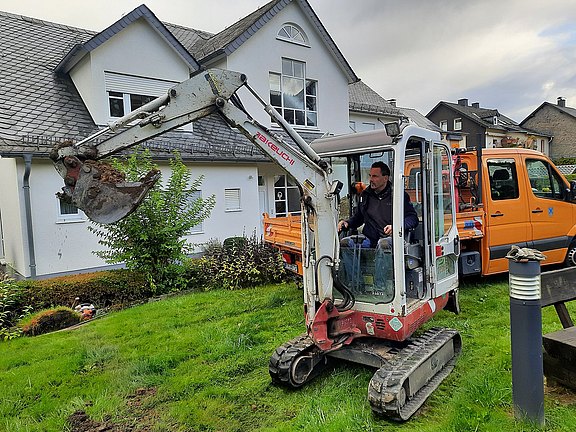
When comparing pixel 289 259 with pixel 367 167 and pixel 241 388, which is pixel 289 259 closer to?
pixel 367 167

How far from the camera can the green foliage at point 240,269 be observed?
8.77m

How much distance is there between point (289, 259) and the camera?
23.9ft

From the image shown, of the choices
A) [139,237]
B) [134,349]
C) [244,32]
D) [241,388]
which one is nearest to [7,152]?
[139,237]

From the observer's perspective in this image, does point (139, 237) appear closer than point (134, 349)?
No

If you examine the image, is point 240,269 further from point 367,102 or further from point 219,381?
point 367,102

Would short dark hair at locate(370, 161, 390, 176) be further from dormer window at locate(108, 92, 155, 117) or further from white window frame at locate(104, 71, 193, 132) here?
dormer window at locate(108, 92, 155, 117)

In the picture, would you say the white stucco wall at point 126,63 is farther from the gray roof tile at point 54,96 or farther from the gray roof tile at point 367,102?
the gray roof tile at point 367,102

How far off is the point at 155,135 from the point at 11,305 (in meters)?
5.87

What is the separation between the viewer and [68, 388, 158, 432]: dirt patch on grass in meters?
3.71

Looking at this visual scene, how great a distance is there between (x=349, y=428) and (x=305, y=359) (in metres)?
0.90

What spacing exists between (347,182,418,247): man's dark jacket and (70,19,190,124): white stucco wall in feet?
32.4

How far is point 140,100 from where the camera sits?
12.9 meters

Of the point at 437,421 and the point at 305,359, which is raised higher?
the point at 305,359

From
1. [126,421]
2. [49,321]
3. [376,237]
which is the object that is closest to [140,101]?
[49,321]
